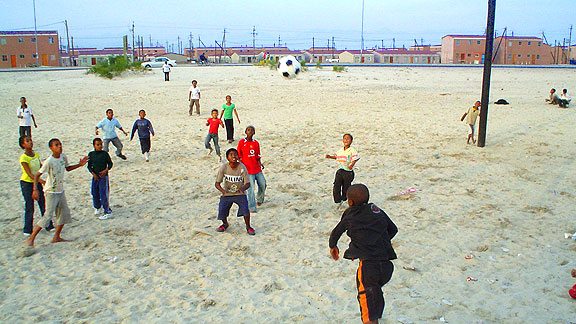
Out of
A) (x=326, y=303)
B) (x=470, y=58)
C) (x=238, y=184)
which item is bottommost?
(x=326, y=303)

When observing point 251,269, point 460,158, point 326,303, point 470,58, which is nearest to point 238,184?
point 251,269

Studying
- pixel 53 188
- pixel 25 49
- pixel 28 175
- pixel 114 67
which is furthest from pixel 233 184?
pixel 25 49

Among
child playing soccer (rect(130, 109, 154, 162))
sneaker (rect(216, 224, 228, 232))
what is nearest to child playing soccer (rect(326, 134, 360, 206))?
sneaker (rect(216, 224, 228, 232))

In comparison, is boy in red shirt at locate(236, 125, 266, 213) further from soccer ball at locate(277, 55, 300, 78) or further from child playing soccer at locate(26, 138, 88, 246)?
soccer ball at locate(277, 55, 300, 78)

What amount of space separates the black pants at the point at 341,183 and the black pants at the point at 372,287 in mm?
3552

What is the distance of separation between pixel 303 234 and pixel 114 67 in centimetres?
2885

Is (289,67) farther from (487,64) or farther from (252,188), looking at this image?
(252,188)

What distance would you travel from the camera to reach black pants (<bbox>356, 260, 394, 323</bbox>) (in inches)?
144

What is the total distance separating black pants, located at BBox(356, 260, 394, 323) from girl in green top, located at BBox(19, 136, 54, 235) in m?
4.66

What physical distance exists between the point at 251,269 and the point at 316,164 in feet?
17.4

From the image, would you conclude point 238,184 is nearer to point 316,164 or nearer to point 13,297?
point 13,297

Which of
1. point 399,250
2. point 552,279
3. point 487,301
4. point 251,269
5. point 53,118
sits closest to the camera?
point 487,301

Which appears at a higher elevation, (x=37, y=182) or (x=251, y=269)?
(x=37, y=182)

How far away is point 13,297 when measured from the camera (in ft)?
15.7
